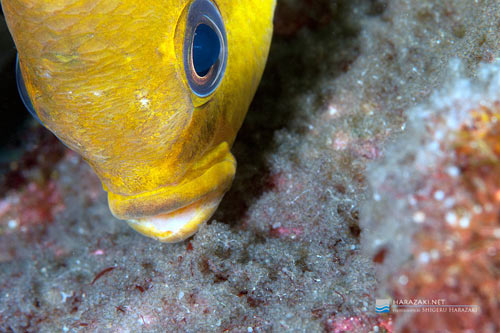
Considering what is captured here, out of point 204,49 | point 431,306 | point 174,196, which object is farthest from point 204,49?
point 431,306

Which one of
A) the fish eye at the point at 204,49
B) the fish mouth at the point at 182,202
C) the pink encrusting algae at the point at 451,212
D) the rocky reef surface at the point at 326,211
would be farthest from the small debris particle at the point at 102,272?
the pink encrusting algae at the point at 451,212

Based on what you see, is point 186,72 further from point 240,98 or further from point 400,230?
point 400,230

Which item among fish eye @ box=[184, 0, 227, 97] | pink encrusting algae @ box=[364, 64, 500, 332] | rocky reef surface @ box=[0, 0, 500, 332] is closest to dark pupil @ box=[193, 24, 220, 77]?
fish eye @ box=[184, 0, 227, 97]

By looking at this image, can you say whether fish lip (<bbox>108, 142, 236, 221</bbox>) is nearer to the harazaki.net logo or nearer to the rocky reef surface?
the rocky reef surface

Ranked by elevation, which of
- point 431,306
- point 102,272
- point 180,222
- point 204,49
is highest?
point 204,49

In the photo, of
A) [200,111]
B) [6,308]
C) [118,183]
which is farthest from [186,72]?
[6,308]

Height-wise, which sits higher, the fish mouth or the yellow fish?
the yellow fish

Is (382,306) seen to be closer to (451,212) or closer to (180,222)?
(451,212)

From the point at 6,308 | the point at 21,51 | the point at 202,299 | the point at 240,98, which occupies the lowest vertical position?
the point at 6,308
